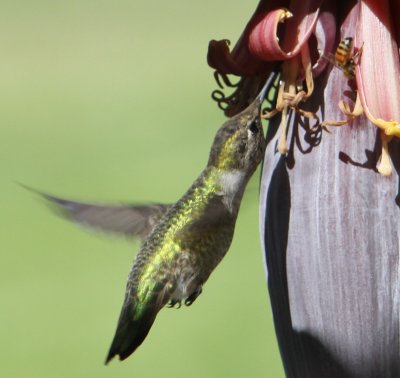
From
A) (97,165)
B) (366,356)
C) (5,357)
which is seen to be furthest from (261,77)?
(97,165)

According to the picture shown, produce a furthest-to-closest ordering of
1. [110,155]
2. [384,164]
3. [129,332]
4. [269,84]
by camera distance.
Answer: [110,155] → [129,332] → [269,84] → [384,164]

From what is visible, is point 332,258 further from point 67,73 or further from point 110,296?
point 67,73

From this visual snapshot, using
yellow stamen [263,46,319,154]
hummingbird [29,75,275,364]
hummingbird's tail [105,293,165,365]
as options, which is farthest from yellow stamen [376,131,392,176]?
hummingbird's tail [105,293,165,365]

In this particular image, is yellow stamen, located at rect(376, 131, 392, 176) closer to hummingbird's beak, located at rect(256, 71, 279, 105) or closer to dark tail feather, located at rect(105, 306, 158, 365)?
hummingbird's beak, located at rect(256, 71, 279, 105)

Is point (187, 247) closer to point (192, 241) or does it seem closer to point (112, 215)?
point (192, 241)

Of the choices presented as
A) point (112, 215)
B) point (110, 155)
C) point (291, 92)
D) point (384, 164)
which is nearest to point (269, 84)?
point (291, 92)

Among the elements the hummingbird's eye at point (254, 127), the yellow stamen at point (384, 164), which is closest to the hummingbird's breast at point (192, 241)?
the hummingbird's eye at point (254, 127)
